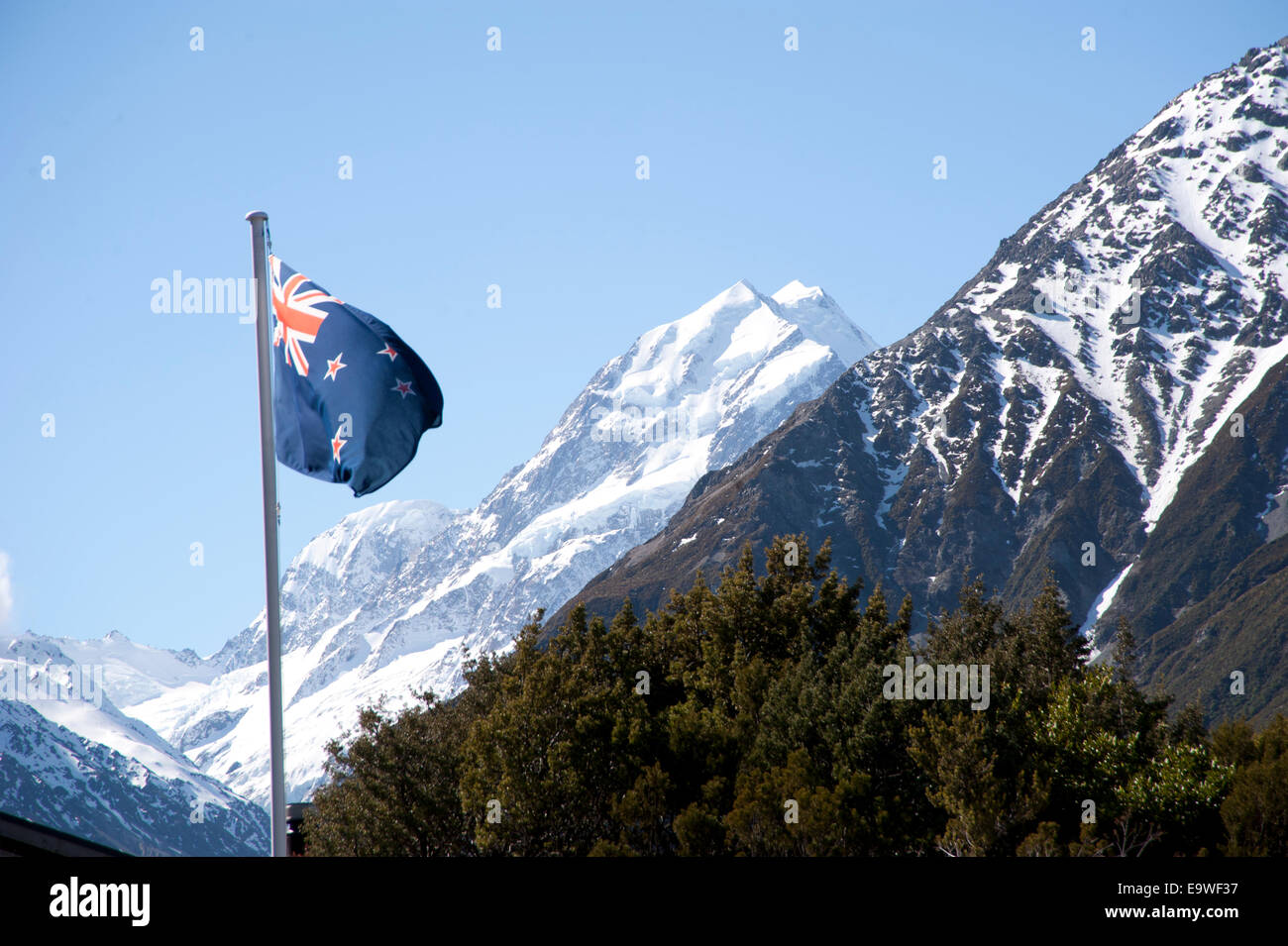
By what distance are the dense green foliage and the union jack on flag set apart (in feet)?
74.5

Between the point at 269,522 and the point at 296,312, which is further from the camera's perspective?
the point at 296,312

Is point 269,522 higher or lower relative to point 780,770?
higher

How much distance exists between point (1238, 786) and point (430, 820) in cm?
2726

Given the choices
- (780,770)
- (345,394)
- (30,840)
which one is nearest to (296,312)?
(345,394)

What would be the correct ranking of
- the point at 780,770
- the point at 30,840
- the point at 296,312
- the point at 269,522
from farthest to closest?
the point at 780,770 < the point at 30,840 < the point at 296,312 < the point at 269,522

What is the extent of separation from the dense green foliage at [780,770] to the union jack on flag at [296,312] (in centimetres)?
2272

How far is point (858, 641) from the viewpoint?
163 feet

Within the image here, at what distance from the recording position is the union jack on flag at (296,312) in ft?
60.3

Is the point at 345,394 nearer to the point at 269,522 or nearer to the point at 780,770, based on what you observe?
the point at 269,522

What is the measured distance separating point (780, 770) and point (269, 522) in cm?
2704

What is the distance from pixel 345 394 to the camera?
1800 cm
